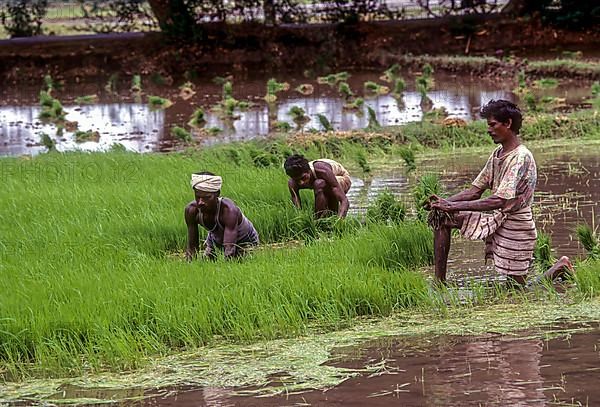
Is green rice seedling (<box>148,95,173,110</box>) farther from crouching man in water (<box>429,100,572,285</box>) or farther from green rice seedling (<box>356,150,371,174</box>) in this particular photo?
crouching man in water (<box>429,100,572,285</box>)

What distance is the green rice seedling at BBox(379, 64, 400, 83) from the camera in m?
19.5

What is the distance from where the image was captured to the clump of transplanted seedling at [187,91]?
744 inches

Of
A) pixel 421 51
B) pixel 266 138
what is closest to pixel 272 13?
pixel 421 51

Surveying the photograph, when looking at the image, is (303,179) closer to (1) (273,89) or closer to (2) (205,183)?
(2) (205,183)

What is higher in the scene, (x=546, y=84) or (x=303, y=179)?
(x=303, y=179)

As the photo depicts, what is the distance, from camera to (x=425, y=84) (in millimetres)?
17812

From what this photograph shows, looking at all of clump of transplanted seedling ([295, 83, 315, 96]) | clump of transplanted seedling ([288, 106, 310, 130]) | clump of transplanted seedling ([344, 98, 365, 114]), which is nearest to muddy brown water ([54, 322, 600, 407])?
clump of transplanted seedling ([288, 106, 310, 130])

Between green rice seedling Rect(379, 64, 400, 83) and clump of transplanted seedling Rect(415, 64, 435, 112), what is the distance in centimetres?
39

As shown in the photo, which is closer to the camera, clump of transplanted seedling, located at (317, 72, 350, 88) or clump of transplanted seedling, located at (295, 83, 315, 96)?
clump of transplanted seedling, located at (295, 83, 315, 96)

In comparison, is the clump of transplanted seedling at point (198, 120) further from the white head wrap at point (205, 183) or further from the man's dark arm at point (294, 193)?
the white head wrap at point (205, 183)

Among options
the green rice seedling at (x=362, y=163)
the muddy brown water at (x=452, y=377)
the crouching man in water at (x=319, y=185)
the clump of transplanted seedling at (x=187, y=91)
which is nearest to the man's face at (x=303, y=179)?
the crouching man in water at (x=319, y=185)

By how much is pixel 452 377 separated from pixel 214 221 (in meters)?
2.60

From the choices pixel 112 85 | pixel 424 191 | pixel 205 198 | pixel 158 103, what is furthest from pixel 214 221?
pixel 112 85

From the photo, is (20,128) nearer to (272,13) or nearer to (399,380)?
(272,13)
